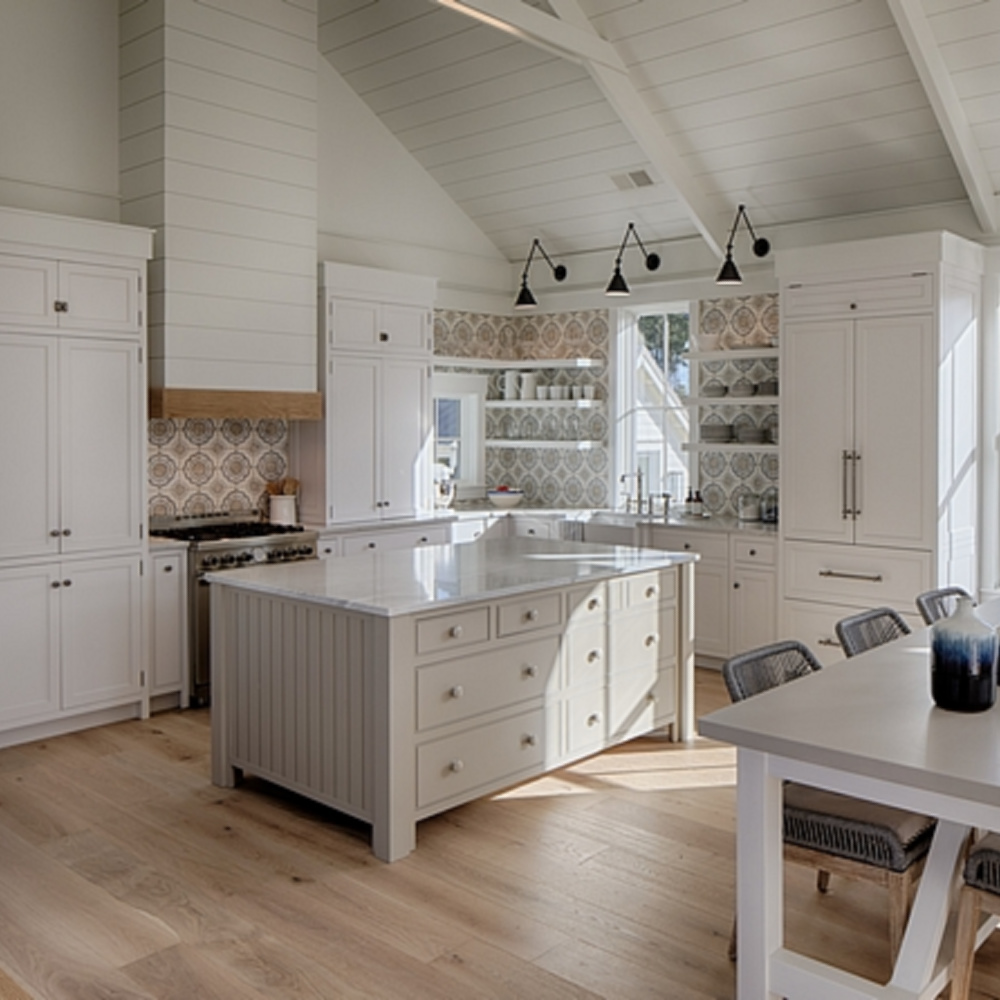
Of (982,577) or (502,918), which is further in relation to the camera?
(982,577)

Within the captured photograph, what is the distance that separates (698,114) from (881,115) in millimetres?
977

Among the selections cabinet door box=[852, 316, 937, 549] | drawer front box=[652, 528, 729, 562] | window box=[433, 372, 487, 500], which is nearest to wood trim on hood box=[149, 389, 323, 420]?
window box=[433, 372, 487, 500]

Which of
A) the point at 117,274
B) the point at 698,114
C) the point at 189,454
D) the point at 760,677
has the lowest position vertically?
the point at 760,677

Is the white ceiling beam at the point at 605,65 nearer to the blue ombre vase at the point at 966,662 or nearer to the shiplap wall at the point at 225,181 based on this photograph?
→ the shiplap wall at the point at 225,181

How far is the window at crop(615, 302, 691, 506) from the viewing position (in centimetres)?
736

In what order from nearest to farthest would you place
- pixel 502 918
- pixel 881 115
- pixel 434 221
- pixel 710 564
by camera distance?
pixel 502 918, pixel 881 115, pixel 710 564, pixel 434 221

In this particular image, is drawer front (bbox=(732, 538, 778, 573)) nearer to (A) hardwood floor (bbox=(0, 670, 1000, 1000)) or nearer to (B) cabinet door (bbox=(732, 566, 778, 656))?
(B) cabinet door (bbox=(732, 566, 778, 656))

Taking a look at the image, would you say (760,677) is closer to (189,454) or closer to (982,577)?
(982,577)

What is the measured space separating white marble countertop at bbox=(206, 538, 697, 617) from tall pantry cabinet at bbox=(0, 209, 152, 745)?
4.06ft

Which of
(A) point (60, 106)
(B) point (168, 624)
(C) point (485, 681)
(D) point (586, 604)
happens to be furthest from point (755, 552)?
(A) point (60, 106)

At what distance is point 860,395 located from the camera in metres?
5.62

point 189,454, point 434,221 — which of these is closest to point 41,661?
point 189,454

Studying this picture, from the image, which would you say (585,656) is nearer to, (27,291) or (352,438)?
(352,438)

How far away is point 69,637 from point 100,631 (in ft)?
0.53
